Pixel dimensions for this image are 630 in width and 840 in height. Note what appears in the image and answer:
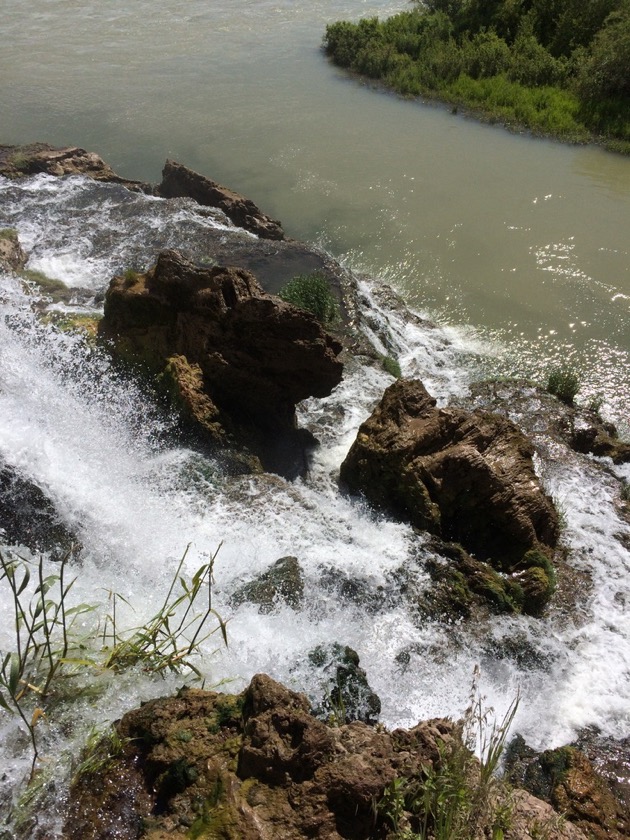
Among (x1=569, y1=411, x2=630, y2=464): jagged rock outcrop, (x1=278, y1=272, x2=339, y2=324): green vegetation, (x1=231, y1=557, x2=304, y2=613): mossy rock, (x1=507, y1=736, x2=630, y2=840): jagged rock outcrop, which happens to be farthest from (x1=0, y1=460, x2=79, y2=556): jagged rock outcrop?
(x1=569, y1=411, x2=630, y2=464): jagged rock outcrop

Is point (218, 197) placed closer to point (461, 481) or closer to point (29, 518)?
point (461, 481)

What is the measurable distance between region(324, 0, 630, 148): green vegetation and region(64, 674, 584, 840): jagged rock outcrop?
1700 cm

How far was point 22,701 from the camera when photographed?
360cm

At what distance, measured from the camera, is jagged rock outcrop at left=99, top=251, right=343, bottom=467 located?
274 inches

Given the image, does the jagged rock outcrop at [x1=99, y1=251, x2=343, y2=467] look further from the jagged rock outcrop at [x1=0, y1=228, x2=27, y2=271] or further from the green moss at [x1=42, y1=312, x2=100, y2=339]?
the jagged rock outcrop at [x1=0, y1=228, x2=27, y2=271]

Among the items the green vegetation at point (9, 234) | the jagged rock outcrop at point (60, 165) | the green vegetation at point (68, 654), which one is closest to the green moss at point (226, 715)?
the green vegetation at point (68, 654)

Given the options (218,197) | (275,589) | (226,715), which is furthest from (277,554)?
(218,197)

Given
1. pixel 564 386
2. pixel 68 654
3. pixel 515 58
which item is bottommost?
pixel 68 654

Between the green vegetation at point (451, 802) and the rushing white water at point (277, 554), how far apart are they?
161cm

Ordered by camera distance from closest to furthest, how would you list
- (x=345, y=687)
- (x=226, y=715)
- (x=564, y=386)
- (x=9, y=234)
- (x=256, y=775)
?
(x=256, y=775), (x=226, y=715), (x=345, y=687), (x=564, y=386), (x=9, y=234)

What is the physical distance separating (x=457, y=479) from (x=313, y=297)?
4101 millimetres

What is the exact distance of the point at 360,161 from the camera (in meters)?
15.7

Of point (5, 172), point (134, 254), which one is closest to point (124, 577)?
point (134, 254)

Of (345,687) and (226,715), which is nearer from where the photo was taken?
(226,715)
